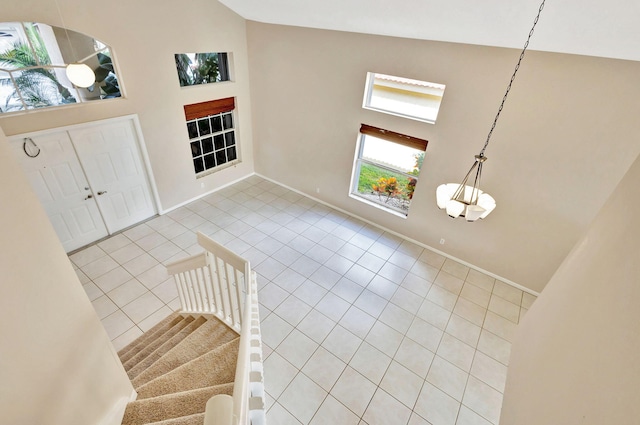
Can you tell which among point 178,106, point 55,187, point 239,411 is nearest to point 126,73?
point 178,106

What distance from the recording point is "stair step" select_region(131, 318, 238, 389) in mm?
2510

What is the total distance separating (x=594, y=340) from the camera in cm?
115

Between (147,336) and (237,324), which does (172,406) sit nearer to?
(237,324)

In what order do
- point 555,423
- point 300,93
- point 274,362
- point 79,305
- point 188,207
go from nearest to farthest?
point 555,423, point 79,305, point 274,362, point 300,93, point 188,207

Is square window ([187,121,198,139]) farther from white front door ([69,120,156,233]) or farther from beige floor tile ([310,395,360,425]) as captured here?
beige floor tile ([310,395,360,425])

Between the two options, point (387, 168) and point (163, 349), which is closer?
point (163, 349)

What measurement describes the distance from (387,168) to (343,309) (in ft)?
8.57

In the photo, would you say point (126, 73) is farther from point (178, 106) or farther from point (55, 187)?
point (55, 187)

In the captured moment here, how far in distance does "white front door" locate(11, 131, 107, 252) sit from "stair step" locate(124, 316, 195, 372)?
2.61 meters

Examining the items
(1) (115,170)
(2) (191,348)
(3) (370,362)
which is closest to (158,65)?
(1) (115,170)

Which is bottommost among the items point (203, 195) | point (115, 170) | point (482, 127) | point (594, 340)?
point (203, 195)

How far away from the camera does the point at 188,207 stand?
6.03m

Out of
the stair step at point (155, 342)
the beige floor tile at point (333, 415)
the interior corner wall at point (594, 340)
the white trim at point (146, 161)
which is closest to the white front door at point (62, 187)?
the white trim at point (146, 161)

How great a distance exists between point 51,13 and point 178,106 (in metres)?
1.94
